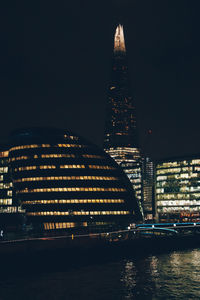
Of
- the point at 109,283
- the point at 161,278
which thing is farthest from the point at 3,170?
the point at 109,283

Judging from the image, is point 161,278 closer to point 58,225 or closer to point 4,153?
point 58,225

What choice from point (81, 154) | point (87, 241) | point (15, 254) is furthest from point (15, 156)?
point (15, 254)

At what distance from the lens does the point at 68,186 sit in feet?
419

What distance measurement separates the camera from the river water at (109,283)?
162 ft

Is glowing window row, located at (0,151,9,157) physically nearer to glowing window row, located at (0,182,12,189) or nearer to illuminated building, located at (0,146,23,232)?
illuminated building, located at (0,146,23,232)

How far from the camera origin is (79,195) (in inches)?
5007

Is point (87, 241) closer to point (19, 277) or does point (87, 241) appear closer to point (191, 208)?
point (19, 277)

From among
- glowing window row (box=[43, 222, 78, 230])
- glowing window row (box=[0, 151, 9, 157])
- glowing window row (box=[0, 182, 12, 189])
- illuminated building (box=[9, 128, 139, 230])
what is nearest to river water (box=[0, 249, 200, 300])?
glowing window row (box=[43, 222, 78, 230])

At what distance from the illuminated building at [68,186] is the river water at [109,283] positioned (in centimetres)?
5403

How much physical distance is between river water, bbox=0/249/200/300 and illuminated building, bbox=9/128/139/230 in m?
54.0

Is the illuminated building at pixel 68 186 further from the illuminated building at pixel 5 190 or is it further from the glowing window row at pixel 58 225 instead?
the illuminated building at pixel 5 190

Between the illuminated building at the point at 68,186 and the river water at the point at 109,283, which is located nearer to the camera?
the river water at the point at 109,283

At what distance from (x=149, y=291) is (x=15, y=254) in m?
30.2

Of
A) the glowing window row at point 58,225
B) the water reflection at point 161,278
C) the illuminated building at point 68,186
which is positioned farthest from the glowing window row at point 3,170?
the water reflection at point 161,278
